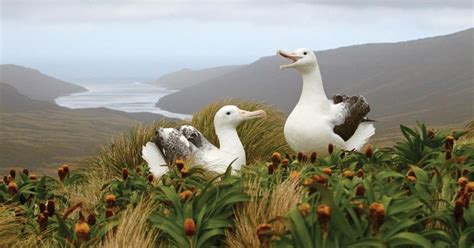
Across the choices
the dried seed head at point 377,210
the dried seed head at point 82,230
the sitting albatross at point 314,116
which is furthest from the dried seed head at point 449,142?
the dried seed head at point 82,230

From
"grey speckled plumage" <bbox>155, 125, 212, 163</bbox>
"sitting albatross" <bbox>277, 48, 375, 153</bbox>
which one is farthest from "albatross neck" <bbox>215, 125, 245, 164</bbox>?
Result: "sitting albatross" <bbox>277, 48, 375, 153</bbox>

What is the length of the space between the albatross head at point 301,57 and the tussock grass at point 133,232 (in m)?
4.23

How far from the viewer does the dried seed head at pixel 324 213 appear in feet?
13.0

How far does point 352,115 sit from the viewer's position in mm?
9344

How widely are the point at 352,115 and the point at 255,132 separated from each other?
2162mm

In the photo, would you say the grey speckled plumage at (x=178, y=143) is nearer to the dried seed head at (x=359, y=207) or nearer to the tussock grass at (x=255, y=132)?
the tussock grass at (x=255, y=132)

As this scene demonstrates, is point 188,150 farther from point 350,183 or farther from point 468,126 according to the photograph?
point 468,126

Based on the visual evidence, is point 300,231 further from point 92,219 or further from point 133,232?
point 92,219

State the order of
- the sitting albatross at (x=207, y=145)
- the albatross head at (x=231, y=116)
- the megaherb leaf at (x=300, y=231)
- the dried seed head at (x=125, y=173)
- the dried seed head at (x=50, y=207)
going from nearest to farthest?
the megaherb leaf at (x=300, y=231), the dried seed head at (x=50, y=207), the dried seed head at (x=125, y=173), the sitting albatross at (x=207, y=145), the albatross head at (x=231, y=116)

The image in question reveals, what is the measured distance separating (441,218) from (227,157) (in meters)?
4.08

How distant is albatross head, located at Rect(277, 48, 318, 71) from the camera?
8922mm

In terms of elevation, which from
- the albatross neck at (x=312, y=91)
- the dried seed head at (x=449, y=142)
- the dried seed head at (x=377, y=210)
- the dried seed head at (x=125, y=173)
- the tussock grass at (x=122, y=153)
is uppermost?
the albatross neck at (x=312, y=91)

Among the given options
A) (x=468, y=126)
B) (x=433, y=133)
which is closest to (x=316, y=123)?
(x=433, y=133)

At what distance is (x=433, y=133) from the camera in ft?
24.0
